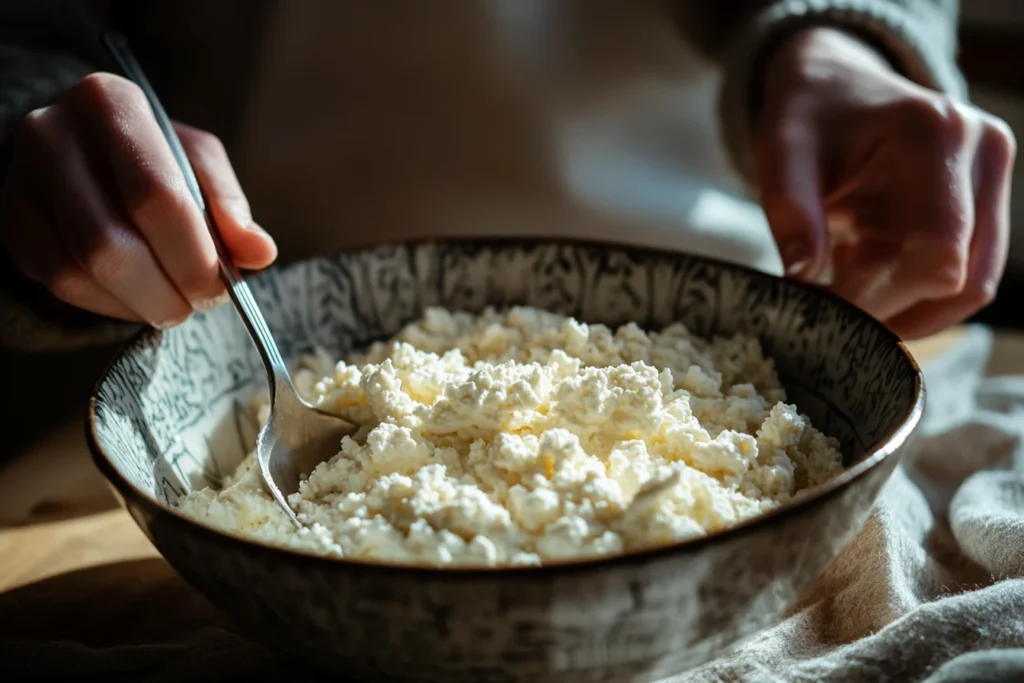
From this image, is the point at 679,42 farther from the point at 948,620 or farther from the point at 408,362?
the point at 948,620

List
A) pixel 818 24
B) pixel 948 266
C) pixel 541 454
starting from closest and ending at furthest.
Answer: pixel 541 454 → pixel 948 266 → pixel 818 24

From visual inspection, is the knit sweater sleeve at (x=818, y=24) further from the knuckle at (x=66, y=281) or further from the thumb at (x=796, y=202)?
the knuckle at (x=66, y=281)

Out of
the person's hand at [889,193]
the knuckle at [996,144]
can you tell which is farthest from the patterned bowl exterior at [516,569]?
the knuckle at [996,144]

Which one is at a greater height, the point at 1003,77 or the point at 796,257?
the point at 796,257

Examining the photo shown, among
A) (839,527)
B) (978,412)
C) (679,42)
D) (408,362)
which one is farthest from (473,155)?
(839,527)

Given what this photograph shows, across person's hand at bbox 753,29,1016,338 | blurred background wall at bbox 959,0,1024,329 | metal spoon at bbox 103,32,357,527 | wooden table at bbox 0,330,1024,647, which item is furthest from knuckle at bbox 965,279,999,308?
blurred background wall at bbox 959,0,1024,329

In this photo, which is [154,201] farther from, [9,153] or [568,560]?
[568,560]

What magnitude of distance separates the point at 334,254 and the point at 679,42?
22.6 inches

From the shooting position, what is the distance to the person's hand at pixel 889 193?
0.70 metres

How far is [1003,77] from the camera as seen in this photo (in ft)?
5.08

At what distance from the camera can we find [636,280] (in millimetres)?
725

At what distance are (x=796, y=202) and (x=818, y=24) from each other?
1.12 ft

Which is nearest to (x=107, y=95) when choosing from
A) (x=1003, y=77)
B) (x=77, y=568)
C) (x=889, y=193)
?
(x=77, y=568)

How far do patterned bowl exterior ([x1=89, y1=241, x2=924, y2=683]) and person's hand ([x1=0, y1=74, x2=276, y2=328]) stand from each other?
0.05 meters
